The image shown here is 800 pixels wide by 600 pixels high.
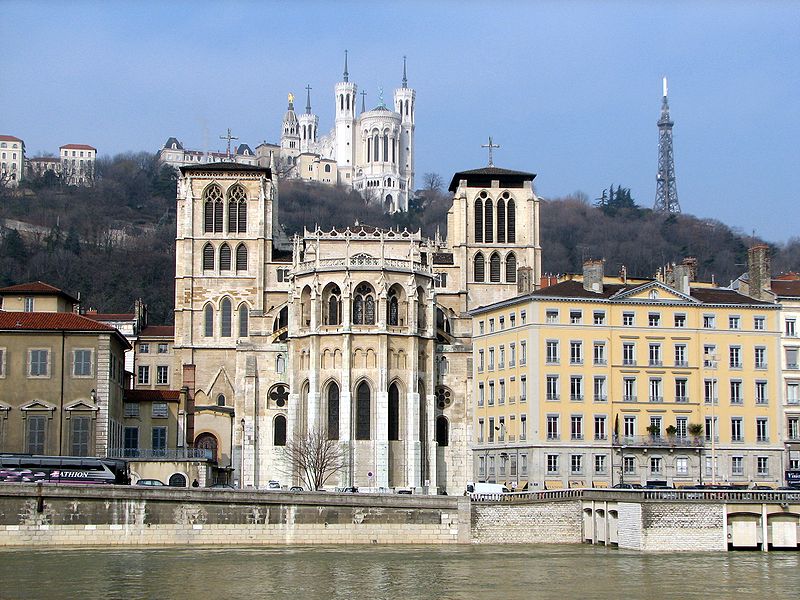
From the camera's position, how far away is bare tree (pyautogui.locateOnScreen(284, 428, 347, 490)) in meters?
88.6

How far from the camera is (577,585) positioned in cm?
5378

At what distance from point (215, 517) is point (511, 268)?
5212 centimetres

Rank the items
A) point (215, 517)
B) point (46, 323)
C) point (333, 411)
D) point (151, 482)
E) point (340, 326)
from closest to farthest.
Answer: point (215, 517), point (151, 482), point (46, 323), point (333, 411), point (340, 326)

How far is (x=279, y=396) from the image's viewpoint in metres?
98.9

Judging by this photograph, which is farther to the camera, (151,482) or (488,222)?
(488,222)

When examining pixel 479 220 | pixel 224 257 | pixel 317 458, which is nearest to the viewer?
pixel 317 458

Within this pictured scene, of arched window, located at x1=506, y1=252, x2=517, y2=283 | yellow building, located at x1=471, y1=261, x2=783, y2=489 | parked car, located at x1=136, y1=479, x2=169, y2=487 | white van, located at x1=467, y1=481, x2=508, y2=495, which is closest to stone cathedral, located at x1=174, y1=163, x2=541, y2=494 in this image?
arched window, located at x1=506, y1=252, x2=517, y2=283

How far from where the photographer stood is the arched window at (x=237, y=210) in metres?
114

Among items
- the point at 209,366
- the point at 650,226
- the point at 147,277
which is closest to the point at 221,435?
the point at 209,366

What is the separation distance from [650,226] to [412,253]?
99066 millimetres

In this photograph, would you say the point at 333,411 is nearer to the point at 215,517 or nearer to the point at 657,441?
the point at 657,441

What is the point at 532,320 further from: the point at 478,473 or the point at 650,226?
the point at 650,226

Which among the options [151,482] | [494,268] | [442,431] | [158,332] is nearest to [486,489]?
[151,482]

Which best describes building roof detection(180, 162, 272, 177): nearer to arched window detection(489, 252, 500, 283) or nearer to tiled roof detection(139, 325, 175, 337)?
tiled roof detection(139, 325, 175, 337)
